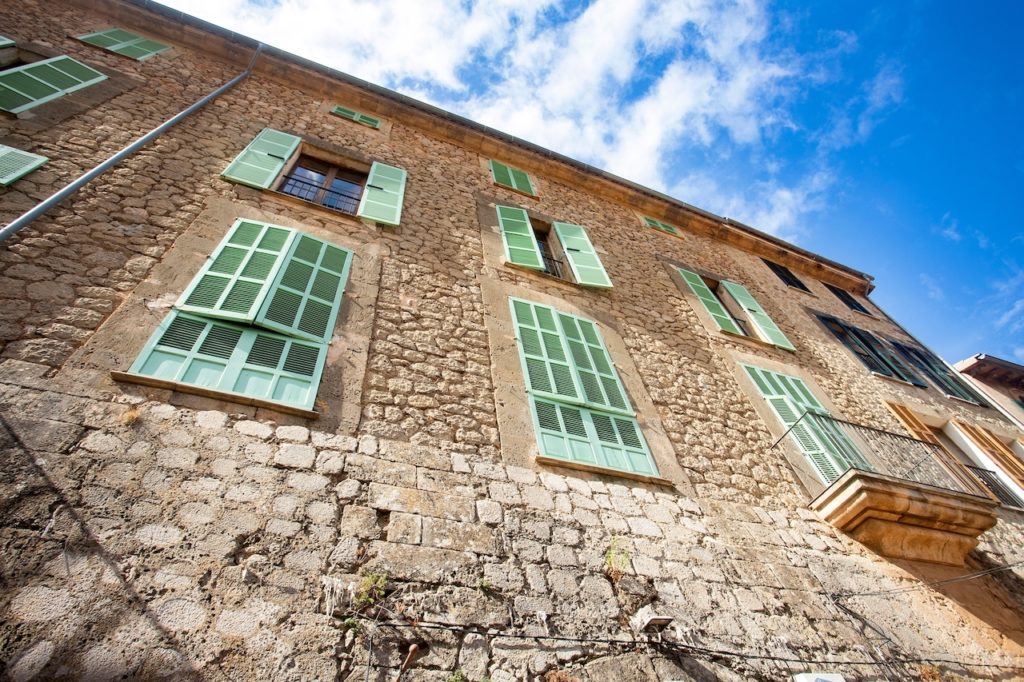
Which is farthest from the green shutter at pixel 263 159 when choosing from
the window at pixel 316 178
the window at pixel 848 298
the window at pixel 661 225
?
the window at pixel 848 298

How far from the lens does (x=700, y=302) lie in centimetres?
777

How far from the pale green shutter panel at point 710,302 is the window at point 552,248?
1.92 m

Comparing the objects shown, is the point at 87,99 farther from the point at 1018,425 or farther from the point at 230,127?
the point at 1018,425

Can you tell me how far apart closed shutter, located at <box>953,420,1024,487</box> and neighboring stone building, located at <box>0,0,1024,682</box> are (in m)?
0.10

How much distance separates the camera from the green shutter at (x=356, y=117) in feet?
26.5

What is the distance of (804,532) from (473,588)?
333 centimetres

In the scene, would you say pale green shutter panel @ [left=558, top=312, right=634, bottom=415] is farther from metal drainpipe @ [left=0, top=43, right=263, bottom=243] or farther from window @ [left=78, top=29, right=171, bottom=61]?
window @ [left=78, top=29, right=171, bottom=61]

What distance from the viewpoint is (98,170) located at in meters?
4.14

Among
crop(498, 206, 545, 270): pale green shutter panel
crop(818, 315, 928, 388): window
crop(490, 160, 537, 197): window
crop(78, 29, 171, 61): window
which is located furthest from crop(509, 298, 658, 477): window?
crop(78, 29, 171, 61): window

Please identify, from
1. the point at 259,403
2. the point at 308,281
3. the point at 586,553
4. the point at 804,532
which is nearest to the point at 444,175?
the point at 308,281

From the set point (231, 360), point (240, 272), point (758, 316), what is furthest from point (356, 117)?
point (758, 316)

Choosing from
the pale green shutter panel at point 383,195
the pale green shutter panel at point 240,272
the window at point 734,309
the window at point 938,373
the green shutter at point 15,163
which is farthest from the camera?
the window at point 938,373

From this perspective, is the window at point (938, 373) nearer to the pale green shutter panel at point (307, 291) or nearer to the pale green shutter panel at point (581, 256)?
the pale green shutter panel at point (581, 256)

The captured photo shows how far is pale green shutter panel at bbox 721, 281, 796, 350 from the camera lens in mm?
7645
